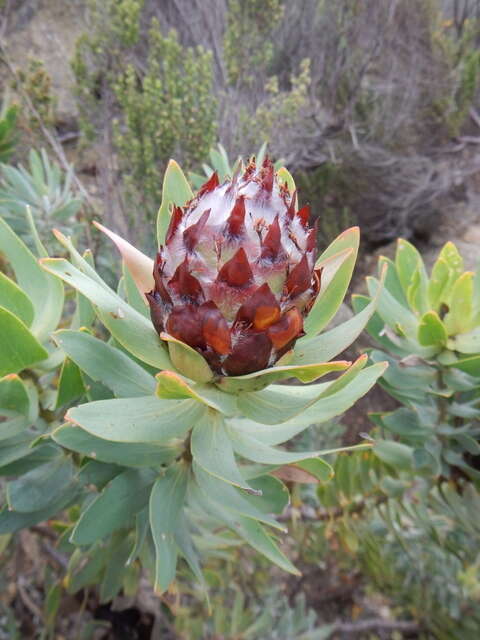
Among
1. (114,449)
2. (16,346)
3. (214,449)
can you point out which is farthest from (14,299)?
(214,449)

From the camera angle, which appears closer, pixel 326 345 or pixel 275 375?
pixel 275 375

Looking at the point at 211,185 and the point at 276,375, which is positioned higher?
the point at 211,185

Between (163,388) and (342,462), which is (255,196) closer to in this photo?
(163,388)

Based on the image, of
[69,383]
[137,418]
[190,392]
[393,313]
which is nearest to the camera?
[190,392]

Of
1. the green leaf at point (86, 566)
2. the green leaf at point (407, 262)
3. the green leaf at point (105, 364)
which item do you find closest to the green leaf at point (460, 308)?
the green leaf at point (407, 262)

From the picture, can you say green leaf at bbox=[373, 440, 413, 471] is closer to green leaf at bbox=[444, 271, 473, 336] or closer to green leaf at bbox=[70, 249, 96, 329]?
green leaf at bbox=[444, 271, 473, 336]

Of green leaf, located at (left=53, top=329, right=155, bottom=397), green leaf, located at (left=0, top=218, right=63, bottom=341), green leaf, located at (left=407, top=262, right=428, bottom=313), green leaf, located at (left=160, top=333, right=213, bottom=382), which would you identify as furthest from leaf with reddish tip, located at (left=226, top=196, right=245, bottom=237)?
green leaf, located at (left=407, top=262, right=428, bottom=313)

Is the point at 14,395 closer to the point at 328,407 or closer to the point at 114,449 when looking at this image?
the point at 114,449

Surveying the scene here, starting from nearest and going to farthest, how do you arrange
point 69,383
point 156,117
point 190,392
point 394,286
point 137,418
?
point 190,392
point 137,418
point 69,383
point 394,286
point 156,117

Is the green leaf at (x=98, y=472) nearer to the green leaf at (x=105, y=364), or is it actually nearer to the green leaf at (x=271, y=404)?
the green leaf at (x=105, y=364)
